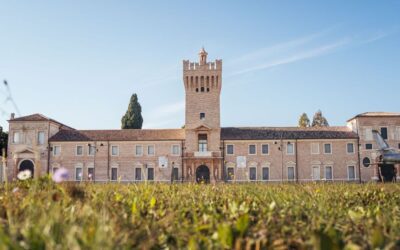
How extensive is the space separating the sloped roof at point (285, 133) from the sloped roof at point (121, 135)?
5.97 meters

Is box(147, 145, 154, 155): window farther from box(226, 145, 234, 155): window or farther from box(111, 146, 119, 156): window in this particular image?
box(226, 145, 234, 155): window

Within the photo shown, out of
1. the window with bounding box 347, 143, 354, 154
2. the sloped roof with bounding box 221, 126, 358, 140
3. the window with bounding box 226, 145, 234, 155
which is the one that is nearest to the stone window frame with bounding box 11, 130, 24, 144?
the sloped roof with bounding box 221, 126, 358, 140

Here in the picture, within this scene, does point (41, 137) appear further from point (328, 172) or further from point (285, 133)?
point (328, 172)

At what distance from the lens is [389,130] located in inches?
1759

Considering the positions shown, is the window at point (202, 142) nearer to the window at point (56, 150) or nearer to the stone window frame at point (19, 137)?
the window at point (56, 150)

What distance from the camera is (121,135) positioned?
154ft

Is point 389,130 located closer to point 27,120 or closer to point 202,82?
point 202,82

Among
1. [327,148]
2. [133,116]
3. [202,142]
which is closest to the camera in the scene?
[327,148]

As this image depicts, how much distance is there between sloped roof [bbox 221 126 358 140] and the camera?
4506cm

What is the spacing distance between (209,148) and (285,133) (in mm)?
8743

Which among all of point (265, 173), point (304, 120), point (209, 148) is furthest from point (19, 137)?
point (304, 120)

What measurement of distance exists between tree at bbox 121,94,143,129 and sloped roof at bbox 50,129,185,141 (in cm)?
997

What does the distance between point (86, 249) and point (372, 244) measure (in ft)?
5.41

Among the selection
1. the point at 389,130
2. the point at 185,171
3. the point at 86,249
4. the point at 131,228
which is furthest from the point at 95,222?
the point at 389,130
